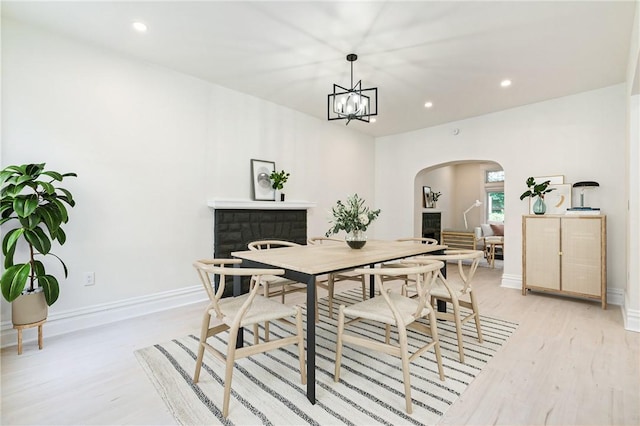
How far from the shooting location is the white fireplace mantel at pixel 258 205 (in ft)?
12.0

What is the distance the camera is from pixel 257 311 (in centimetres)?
187

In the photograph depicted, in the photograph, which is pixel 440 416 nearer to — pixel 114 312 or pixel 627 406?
pixel 627 406

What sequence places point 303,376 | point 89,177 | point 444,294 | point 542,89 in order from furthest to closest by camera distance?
point 542,89 → point 89,177 → point 444,294 → point 303,376

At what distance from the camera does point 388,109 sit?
14.9ft

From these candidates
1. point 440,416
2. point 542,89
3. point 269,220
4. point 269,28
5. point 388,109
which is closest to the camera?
point 440,416

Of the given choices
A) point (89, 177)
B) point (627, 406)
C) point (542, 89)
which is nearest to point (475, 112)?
point (542, 89)

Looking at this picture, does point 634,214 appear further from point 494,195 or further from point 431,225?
point 494,195

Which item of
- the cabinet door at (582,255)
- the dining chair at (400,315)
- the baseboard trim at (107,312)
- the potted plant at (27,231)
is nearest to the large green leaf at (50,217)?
the potted plant at (27,231)

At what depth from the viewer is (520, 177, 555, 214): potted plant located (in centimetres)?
401

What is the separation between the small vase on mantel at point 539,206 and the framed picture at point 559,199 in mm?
117

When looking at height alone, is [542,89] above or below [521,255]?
above

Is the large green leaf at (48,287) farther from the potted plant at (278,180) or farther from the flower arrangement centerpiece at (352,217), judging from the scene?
the potted plant at (278,180)

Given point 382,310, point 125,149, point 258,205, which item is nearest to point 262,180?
point 258,205

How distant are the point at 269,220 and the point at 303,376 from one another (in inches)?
100
